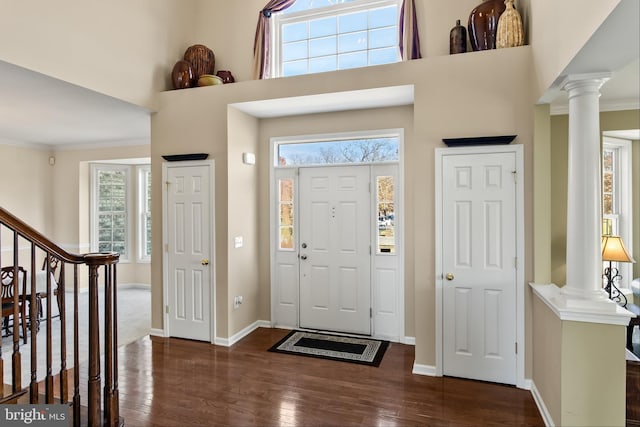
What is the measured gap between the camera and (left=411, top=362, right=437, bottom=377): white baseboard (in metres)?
3.42

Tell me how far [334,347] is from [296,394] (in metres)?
1.05

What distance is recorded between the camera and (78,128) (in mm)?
5480

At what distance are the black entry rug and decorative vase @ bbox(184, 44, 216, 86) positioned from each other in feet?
10.6

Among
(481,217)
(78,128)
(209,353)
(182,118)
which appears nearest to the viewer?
(481,217)

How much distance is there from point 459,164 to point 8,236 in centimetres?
707

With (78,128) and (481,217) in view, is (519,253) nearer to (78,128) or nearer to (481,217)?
(481,217)

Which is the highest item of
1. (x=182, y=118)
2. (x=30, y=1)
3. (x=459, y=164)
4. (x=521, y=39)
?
(x=30, y=1)

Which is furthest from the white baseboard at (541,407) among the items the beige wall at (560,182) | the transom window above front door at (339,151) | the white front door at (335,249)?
the transom window above front door at (339,151)

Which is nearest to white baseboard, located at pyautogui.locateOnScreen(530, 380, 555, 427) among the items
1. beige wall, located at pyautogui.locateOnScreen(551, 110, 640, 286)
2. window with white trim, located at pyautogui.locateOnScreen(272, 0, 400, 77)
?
beige wall, located at pyautogui.locateOnScreen(551, 110, 640, 286)

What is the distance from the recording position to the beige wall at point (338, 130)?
418 cm

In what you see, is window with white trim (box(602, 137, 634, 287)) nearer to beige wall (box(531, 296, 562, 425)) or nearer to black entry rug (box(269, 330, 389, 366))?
beige wall (box(531, 296, 562, 425))

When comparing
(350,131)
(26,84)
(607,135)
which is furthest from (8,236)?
(607,135)

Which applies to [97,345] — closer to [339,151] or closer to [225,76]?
[339,151]

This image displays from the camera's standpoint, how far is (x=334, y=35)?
4418 mm
